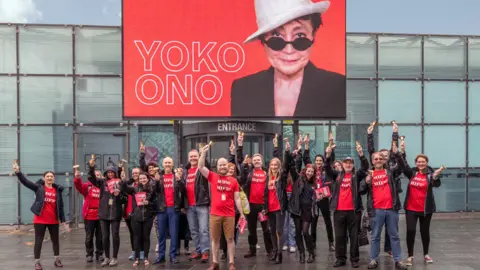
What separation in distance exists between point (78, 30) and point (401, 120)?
1100cm

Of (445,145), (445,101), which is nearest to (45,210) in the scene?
(445,145)

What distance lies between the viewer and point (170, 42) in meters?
13.7

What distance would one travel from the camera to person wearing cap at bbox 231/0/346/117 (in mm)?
13891

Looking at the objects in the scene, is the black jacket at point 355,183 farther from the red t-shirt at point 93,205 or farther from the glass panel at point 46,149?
the glass panel at point 46,149

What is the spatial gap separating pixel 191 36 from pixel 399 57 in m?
7.40

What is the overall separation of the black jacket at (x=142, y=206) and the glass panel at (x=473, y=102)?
12.3m

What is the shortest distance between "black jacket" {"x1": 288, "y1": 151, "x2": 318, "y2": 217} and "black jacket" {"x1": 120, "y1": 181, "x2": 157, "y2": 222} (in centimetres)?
258

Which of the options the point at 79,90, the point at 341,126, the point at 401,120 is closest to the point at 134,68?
the point at 79,90

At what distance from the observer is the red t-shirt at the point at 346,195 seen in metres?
8.75

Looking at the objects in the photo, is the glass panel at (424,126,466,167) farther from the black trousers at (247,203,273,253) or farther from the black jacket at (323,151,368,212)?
the black trousers at (247,203,273,253)

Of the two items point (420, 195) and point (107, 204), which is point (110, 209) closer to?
point (107, 204)

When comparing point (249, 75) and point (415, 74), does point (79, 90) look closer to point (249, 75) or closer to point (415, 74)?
point (249, 75)

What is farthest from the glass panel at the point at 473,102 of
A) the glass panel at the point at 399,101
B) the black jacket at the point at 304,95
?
the black jacket at the point at 304,95

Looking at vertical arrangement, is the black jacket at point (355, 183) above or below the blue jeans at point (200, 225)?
above
